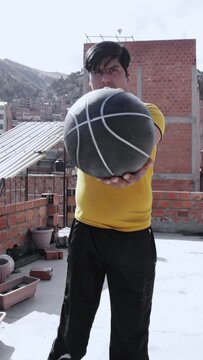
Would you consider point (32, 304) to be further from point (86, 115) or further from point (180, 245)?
point (180, 245)

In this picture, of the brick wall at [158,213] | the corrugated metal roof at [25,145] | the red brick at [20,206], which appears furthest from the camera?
the brick wall at [158,213]

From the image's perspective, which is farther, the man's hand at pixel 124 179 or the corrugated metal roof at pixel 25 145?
the corrugated metal roof at pixel 25 145

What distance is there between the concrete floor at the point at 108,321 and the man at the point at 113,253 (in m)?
0.57

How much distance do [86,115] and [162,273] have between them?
2644mm

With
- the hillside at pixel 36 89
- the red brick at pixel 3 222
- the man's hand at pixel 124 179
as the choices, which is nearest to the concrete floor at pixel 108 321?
the red brick at pixel 3 222

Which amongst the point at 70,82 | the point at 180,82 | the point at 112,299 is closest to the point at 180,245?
the point at 112,299

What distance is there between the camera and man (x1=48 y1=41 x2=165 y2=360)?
1563 mm

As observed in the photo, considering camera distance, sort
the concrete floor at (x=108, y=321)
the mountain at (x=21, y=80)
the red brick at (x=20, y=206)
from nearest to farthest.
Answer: the concrete floor at (x=108, y=321)
the red brick at (x=20, y=206)
the mountain at (x=21, y=80)

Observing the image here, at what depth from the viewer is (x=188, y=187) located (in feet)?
36.1

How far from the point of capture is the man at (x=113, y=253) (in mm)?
1563

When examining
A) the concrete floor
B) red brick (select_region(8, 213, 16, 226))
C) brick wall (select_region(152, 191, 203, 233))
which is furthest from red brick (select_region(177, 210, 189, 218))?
red brick (select_region(8, 213, 16, 226))

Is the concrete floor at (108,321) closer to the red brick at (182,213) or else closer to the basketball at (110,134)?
the basketball at (110,134)

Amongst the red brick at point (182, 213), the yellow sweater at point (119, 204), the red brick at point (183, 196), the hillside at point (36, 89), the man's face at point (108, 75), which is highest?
the hillside at point (36, 89)

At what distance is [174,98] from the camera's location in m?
11.3
